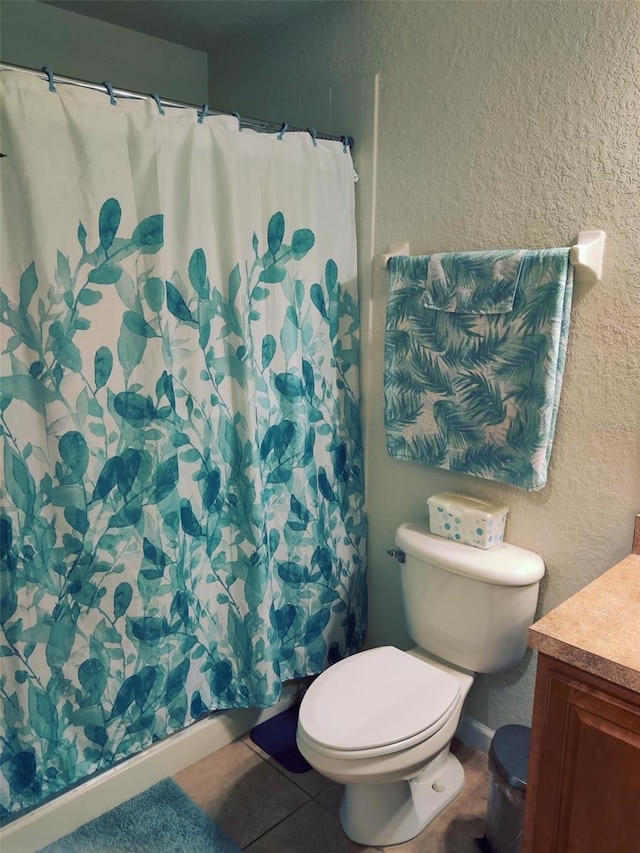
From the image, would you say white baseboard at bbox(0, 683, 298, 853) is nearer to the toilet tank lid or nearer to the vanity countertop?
the toilet tank lid

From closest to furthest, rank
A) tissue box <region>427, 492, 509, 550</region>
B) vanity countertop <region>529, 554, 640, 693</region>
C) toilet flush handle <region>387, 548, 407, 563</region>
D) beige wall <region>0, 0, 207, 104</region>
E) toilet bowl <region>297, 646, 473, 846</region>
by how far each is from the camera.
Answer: vanity countertop <region>529, 554, 640, 693</region> → toilet bowl <region>297, 646, 473, 846</region> → tissue box <region>427, 492, 509, 550</region> → toilet flush handle <region>387, 548, 407, 563</region> → beige wall <region>0, 0, 207, 104</region>

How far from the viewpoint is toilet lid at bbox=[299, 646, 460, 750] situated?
149 centimetres

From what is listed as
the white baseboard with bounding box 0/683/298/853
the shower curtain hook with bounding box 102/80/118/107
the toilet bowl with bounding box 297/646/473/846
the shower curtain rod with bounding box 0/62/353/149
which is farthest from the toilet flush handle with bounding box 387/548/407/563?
the shower curtain hook with bounding box 102/80/118/107

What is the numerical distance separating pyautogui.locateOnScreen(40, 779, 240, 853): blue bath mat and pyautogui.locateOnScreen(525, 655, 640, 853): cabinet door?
2.88ft

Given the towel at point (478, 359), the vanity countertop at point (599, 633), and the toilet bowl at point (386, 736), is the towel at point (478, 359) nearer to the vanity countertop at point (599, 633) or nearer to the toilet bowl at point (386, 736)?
the vanity countertop at point (599, 633)

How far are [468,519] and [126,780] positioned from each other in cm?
123

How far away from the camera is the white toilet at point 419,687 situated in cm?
149

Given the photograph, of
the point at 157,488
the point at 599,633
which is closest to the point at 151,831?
the point at 157,488

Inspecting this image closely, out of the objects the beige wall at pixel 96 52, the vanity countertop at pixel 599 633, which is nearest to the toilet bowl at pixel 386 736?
the vanity countertop at pixel 599 633

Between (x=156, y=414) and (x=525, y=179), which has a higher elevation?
(x=525, y=179)

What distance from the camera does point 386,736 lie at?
4.85 ft

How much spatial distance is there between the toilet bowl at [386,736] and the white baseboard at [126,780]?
1.53 ft

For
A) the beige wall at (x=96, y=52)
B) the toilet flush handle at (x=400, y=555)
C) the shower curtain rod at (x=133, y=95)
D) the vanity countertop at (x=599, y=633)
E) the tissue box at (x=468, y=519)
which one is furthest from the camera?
the beige wall at (x=96, y=52)

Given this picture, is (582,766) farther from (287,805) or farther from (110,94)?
(110,94)
